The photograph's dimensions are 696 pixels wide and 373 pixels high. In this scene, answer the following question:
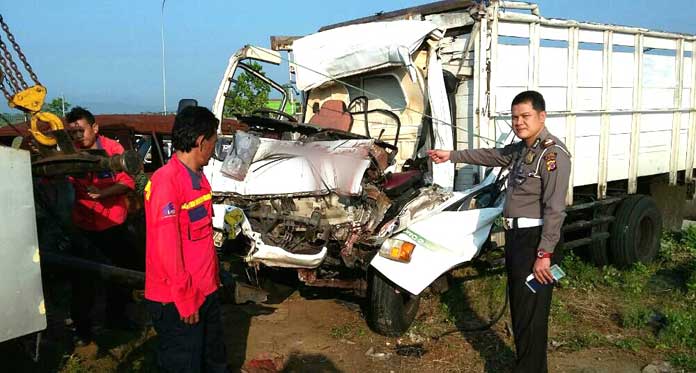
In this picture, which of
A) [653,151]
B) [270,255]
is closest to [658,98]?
[653,151]

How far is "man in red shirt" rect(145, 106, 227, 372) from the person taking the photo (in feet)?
8.70

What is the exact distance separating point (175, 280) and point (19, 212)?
2.38 ft

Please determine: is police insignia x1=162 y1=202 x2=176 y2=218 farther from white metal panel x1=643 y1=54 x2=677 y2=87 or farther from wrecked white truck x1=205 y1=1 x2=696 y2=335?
white metal panel x1=643 y1=54 x2=677 y2=87

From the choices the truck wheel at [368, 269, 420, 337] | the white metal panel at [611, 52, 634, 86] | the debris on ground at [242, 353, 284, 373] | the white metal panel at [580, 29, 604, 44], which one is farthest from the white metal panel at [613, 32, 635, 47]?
the debris on ground at [242, 353, 284, 373]

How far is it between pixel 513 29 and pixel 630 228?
2.92 metres

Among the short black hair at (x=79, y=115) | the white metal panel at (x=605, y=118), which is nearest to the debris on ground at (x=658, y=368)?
the white metal panel at (x=605, y=118)

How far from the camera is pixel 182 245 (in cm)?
277

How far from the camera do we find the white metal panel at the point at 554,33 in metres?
5.54

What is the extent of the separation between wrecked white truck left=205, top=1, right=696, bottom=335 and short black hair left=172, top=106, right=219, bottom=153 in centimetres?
139

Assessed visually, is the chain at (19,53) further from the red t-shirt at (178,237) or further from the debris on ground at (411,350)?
the debris on ground at (411,350)

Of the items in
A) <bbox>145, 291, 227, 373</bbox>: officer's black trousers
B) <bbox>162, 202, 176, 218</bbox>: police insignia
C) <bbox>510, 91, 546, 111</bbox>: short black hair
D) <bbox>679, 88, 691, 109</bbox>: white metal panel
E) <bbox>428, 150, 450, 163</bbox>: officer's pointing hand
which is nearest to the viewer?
<bbox>162, 202, 176, 218</bbox>: police insignia

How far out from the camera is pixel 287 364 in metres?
4.23

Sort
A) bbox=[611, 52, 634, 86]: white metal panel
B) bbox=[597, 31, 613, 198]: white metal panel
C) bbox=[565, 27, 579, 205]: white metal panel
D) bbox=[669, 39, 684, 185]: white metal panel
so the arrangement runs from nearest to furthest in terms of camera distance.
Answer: bbox=[565, 27, 579, 205]: white metal panel
bbox=[597, 31, 613, 198]: white metal panel
bbox=[611, 52, 634, 86]: white metal panel
bbox=[669, 39, 684, 185]: white metal panel

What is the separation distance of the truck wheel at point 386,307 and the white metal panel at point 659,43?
4445mm
